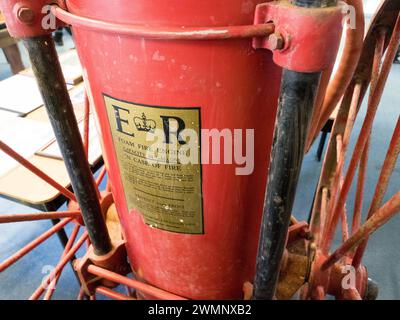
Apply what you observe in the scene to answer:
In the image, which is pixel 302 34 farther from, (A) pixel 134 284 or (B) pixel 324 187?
(B) pixel 324 187

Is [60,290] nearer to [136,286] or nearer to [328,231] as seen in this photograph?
[136,286]

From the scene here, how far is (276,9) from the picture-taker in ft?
1.32

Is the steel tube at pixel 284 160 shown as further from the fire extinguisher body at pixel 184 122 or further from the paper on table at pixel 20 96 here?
the paper on table at pixel 20 96

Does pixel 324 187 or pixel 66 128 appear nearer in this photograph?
pixel 66 128

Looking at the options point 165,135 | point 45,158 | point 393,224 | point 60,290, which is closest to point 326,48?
point 165,135

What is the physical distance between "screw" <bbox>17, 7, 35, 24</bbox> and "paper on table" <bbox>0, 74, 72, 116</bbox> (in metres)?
1.16

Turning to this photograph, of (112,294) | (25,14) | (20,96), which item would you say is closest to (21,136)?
(20,96)

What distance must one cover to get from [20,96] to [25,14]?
1416 mm

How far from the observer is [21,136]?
1471 millimetres

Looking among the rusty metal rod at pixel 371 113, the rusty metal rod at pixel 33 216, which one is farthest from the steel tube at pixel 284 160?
the rusty metal rod at pixel 33 216

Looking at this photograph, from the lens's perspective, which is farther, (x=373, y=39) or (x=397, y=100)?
(x=397, y=100)

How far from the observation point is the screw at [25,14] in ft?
1.73

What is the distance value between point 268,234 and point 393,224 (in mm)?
1787
